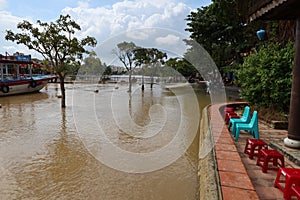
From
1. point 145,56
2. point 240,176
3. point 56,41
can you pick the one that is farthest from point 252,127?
point 145,56

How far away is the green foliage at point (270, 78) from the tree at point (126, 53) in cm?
1513

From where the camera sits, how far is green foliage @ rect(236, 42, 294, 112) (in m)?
5.02

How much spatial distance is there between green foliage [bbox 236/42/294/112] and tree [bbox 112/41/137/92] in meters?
15.1

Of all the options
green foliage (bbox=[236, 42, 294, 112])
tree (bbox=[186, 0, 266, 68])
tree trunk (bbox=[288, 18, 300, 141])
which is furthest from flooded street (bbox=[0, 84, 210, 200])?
tree (bbox=[186, 0, 266, 68])

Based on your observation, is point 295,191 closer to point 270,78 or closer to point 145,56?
point 270,78

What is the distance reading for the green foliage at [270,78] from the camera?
5.02 meters

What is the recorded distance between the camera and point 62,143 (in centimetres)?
523

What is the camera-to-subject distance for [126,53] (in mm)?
20594

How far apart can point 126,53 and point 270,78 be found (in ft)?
54.8

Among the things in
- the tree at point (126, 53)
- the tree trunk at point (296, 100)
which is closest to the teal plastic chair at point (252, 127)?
the tree trunk at point (296, 100)

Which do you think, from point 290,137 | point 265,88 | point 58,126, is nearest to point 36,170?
point 58,126

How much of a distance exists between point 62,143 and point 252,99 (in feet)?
17.1

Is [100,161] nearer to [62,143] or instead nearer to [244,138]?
[62,143]

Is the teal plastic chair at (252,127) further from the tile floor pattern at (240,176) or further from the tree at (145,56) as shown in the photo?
the tree at (145,56)
